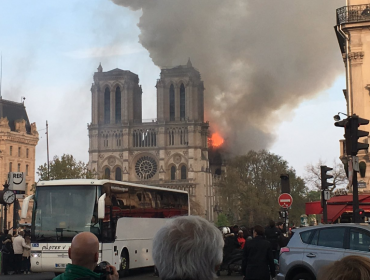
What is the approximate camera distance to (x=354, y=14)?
33844 mm

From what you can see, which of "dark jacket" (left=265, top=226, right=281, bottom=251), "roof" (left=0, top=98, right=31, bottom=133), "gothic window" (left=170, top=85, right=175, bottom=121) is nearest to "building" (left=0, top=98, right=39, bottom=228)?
"roof" (left=0, top=98, right=31, bottom=133)

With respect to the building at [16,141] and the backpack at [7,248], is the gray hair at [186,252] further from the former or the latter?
the building at [16,141]

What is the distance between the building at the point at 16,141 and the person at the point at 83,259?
295 ft

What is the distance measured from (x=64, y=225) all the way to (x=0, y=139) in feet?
251

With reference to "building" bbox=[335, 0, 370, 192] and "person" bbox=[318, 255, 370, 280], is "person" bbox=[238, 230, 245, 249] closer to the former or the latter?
"building" bbox=[335, 0, 370, 192]

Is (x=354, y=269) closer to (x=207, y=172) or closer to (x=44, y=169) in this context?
(x=44, y=169)

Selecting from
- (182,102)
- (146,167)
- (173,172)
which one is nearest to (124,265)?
(173,172)

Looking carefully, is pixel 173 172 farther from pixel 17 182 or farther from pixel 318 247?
pixel 318 247

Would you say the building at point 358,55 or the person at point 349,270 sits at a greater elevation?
the building at point 358,55

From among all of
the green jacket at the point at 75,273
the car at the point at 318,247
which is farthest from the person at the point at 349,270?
the car at the point at 318,247

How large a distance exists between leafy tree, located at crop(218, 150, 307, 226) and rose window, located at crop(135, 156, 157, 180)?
115 feet

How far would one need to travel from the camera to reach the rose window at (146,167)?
397 feet

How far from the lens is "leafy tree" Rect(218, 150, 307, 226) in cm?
8375

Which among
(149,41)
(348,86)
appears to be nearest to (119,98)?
(149,41)
